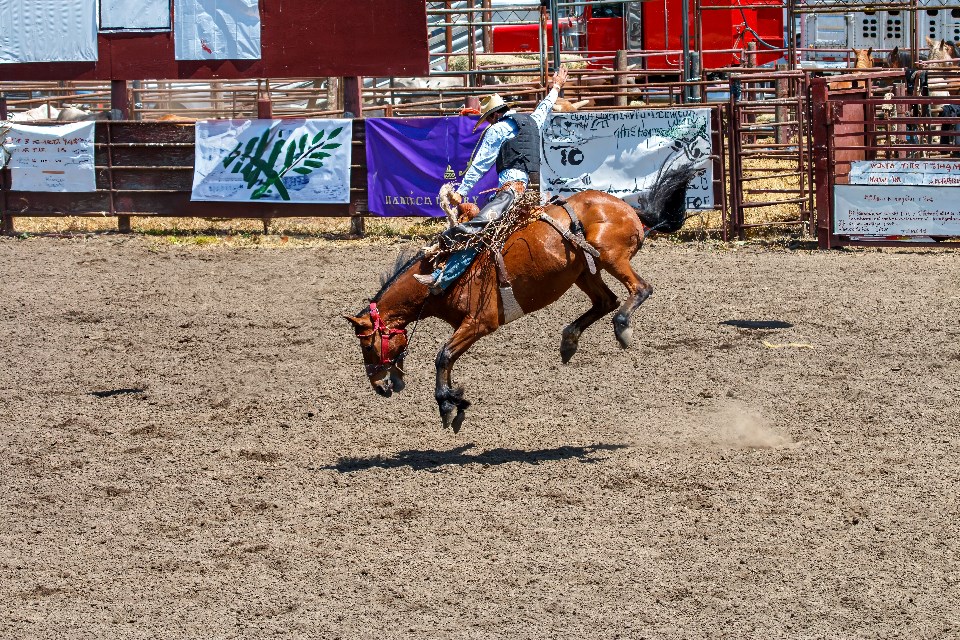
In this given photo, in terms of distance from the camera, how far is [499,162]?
7.62 metres

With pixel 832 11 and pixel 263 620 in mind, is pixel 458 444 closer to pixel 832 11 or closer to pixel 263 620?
pixel 263 620

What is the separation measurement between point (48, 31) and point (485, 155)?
10877mm

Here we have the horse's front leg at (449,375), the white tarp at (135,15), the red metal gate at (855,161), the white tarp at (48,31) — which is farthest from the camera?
the white tarp at (48,31)

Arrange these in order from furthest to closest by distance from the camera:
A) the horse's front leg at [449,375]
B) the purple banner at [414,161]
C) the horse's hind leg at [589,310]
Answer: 1. the purple banner at [414,161]
2. the horse's hind leg at [589,310]
3. the horse's front leg at [449,375]

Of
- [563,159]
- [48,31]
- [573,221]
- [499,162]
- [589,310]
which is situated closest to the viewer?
[573,221]

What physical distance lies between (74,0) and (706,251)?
8.94 m

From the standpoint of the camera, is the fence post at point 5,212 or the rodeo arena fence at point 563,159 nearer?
the rodeo arena fence at point 563,159

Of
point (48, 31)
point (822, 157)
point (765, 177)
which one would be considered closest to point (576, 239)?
point (822, 157)

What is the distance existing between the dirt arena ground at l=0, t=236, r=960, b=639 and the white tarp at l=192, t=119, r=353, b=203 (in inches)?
149

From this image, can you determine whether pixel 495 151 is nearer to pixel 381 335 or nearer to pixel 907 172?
pixel 381 335

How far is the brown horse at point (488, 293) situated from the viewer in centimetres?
675

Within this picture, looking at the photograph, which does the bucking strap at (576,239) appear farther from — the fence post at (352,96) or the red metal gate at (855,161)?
the fence post at (352,96)

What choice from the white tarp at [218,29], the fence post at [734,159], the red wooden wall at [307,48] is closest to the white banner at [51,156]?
the red wooden wall at [307,48]

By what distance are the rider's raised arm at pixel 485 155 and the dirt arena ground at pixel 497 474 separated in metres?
1.51
